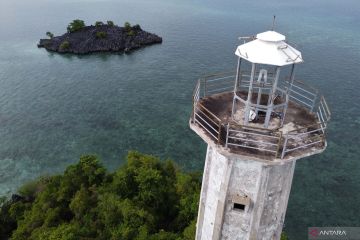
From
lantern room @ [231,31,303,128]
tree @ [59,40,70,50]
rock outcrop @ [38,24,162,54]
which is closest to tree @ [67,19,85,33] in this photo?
rock outcrop @ [38,24,162,54]

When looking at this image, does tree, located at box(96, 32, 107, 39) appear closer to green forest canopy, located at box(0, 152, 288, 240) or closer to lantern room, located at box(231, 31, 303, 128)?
green forest canopy, located at box(0, 152, 288, 240)

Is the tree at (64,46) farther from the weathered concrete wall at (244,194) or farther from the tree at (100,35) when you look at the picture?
the weathered concrete wall at (244,194)

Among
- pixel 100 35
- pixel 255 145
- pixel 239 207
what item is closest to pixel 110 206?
pixel 239 207

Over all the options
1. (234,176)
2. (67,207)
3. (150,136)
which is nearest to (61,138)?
(150,136)

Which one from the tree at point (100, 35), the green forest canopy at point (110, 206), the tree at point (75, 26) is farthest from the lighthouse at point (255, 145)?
the tree at point (75, 26)

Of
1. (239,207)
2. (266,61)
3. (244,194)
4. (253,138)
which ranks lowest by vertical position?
(239,207)

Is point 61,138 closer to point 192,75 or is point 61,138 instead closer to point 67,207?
point 67,207

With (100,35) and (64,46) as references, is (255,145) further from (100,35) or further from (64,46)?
(100,35)
